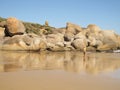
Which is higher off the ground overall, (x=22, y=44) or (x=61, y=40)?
(x=61, y=40)

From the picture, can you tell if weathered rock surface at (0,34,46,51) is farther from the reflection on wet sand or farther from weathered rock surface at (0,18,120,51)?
the reflection on wet sand

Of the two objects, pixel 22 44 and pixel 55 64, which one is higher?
pixel 22 44

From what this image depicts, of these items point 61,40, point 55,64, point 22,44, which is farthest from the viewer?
point 61,40

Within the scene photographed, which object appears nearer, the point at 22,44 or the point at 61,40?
the point at 22,44

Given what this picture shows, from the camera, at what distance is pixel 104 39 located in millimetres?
37406

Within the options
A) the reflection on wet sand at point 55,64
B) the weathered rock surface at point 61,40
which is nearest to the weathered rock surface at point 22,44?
the weathered rock surface at point 61,40

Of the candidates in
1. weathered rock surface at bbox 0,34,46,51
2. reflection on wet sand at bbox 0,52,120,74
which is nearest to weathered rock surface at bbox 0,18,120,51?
weathered rock surface at bbox 0,34,46,51

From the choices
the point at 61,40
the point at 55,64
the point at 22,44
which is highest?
the point at 61,40

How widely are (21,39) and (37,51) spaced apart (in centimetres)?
255

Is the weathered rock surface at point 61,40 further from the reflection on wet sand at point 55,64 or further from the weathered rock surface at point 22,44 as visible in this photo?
the reflection on wet sand at point 55,64

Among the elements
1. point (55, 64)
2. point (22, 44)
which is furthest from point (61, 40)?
point (55, 64)

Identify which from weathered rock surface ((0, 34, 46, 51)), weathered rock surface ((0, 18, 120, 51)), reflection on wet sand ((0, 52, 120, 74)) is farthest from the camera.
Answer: weathered rock surface ((0, 18, 120, 51))

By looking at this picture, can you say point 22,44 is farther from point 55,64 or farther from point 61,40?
point 55,64

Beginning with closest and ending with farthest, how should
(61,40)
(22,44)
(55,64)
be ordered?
(55,64), (22,44), (61,40)
